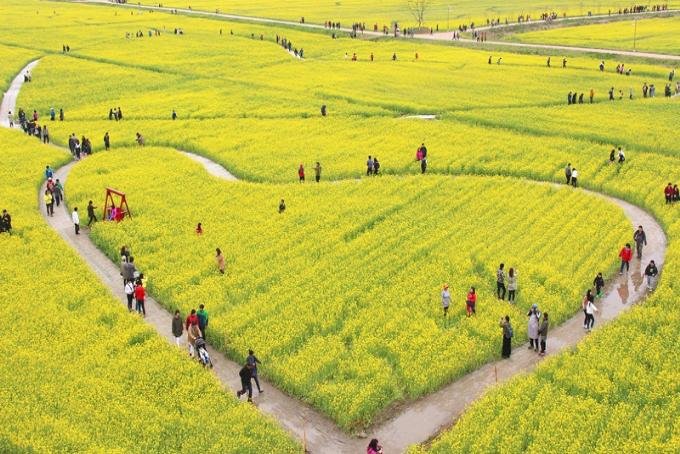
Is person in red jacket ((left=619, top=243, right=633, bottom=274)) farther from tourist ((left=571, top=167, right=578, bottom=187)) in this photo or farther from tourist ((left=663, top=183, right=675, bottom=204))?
tourist ((left=571, top=167, right=578, bottom=187))

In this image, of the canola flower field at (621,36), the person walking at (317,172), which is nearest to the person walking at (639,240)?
the person walking at (317,172)

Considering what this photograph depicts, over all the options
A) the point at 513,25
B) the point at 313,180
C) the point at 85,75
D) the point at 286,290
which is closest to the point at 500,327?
the point at 286,290

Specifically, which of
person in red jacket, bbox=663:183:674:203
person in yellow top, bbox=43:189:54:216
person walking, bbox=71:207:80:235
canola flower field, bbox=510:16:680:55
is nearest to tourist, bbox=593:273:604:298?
person in red jacket, bbox=663:183:674:203

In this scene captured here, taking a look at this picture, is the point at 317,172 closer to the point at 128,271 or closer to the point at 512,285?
the point at 128,271

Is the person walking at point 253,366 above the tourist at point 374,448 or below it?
above

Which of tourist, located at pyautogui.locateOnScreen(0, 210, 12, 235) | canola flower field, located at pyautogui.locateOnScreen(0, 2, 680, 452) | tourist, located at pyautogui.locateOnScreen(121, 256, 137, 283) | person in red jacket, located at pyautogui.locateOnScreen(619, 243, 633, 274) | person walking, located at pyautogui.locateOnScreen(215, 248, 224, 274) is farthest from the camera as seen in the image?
tourist, located at pyautogui.locateOnScreen(0, 210, 12, 235)

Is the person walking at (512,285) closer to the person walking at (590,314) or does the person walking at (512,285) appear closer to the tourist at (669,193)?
the person walking at (590,314)
